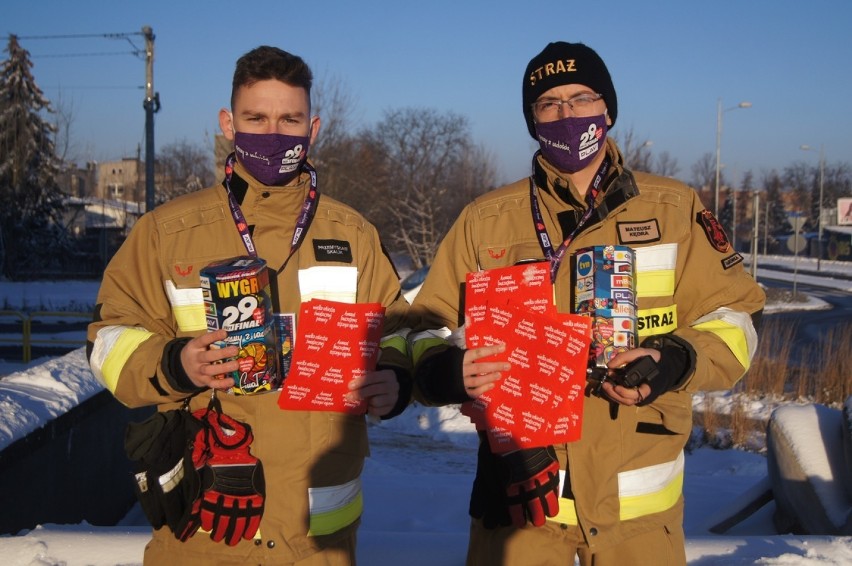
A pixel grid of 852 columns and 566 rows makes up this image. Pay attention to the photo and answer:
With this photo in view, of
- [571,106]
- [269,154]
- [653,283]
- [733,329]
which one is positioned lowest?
[733,329]

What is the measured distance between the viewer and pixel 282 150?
3.07 meters

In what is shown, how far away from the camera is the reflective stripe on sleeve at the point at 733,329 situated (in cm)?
283

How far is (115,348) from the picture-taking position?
9.34ft

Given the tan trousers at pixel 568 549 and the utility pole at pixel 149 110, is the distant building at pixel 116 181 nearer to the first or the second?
the utility pole at pixel 149 110

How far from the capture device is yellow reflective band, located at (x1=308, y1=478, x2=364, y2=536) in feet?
9.39

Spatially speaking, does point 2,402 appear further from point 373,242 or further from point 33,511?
point 373,242

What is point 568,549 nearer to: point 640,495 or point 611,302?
point 640,495

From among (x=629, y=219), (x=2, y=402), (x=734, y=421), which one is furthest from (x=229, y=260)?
(x=734, y=421)

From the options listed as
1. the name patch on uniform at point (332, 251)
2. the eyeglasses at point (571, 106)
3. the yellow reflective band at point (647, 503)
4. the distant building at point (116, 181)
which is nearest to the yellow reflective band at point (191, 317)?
the name patch on uniform at point (332, 251)

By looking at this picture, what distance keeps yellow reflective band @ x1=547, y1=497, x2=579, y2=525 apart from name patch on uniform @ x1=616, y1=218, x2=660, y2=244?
3.05ft

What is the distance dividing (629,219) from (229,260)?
1410mm

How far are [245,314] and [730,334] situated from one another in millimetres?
1644

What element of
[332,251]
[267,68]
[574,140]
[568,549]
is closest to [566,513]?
Result: [568,549]

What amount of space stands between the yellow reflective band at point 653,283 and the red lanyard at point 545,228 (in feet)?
0.89
